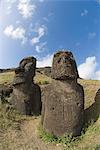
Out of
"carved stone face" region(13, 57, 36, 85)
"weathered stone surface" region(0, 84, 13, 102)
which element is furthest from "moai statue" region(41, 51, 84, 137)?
"weathered stone surface" region(0, 84, 13, 102)

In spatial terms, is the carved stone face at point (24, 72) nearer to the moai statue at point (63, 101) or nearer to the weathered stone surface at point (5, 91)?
the weathered stone surface at point (5, 91)

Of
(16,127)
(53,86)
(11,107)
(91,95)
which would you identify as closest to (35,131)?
(16,127)

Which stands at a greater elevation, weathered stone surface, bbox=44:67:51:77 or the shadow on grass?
weathered stone surface, bbox=44:67:51:77

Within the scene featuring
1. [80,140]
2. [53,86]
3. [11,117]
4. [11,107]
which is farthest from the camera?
[11,107]

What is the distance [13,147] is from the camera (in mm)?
16656

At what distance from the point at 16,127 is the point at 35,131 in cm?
110

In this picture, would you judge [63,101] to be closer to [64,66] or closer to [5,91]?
[64,66]

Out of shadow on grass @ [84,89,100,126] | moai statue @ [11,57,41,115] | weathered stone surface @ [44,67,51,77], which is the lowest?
shadow on grass @ [84,89,100,126]

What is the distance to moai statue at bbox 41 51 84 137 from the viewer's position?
55.5 feet

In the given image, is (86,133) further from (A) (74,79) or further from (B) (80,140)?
(A) (74,79)

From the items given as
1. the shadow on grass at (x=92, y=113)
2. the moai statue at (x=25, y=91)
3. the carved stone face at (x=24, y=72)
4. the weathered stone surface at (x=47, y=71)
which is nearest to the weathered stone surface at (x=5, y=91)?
the moai statue at (x=25, y=91)

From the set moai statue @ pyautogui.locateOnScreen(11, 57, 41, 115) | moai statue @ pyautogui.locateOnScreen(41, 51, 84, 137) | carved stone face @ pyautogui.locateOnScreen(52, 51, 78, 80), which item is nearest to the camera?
moai statue @ pyautogui.locateOnScreen(41, 51, 84, 137)

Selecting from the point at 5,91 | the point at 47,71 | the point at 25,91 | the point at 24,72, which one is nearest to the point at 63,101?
the point at 25,91

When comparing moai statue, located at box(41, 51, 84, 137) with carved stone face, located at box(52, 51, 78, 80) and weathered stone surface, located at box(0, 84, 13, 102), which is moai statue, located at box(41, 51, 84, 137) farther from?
weathered stone surface, located at box(0, 84, 13, 102)
